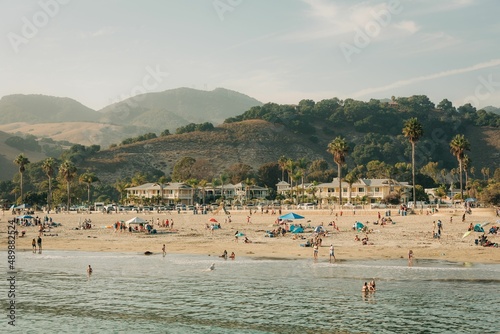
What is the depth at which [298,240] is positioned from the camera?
50625 millimetres

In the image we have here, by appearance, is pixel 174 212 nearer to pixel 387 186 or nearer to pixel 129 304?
pixel 387 186

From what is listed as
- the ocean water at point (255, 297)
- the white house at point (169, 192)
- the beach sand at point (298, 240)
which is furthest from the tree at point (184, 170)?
the ocean water at point (255, 297)

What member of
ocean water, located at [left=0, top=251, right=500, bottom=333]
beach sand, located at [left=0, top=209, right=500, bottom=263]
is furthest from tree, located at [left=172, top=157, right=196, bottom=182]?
ocean water, located at [left=0, top=251, right=500, bottom=333]

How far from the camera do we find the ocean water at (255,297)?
22.7 m

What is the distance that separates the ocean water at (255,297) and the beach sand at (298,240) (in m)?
4.00

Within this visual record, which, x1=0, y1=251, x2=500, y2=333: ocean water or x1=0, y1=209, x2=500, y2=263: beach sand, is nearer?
x1=0, y1=251, x2=500, y2=333: ocean water

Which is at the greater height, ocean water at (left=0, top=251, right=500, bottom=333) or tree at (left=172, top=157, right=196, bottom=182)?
tree at (left=172, top=157, right=196, bottom=182)

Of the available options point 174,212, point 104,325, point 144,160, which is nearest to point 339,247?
point 104,325

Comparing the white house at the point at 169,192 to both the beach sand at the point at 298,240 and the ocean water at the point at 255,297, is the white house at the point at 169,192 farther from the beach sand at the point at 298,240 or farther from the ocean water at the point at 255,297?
the ocean water at the point at 255,297

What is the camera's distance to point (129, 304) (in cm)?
2673

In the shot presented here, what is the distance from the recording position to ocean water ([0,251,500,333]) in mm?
22656

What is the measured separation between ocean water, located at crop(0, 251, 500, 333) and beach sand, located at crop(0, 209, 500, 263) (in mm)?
4004

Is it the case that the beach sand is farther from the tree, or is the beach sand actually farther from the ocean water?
the tree

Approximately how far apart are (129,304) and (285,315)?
8012 mm
